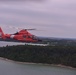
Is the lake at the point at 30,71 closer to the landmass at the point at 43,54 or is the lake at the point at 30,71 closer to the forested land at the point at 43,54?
the landmass at the point at 43,54

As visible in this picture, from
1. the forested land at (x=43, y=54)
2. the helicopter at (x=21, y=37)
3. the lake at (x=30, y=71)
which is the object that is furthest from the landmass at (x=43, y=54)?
the helicopter at (x=21, y=37)

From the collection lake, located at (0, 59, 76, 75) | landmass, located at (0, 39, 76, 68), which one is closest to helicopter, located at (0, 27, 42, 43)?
lake, located at (0, 59, 76, 75)

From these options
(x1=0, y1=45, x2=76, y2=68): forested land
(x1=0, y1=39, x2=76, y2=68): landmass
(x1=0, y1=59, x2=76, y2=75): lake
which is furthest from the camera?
(x1=0, y1=45, x2=76, y2=68): forested land

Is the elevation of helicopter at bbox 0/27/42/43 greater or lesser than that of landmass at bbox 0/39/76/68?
greater

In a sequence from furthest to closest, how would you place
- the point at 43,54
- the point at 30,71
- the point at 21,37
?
the point at 43,54 → the point at 30,71 → the point at 21,37

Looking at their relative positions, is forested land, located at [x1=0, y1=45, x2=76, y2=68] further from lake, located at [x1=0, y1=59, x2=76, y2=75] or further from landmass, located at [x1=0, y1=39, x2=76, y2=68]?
lake, located at [x1=0, y1=59, x2=76, y2=75]

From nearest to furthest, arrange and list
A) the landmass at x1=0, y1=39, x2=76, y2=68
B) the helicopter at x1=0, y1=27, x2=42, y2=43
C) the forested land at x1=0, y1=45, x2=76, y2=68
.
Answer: the helicopter at x1=0, y1=27, x2=42, y2=43
the landmass at x1=0, y1=39, x2=76, y2=68
the forested land at x1=0, y1=45, x2=76, y2=68

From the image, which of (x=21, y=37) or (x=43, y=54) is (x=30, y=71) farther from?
(x=21, y=37)

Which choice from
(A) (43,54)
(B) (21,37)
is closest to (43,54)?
(A) (43,54)
